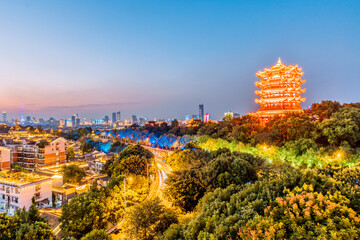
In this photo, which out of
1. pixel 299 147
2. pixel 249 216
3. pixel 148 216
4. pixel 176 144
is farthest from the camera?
pixel 176 144

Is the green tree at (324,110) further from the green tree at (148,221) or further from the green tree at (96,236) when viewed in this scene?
the green tree at (96,236)

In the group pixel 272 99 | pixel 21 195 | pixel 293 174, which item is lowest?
pixel 21 195

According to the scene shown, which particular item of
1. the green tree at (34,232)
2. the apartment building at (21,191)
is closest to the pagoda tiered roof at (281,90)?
the apartment building at (21,191)

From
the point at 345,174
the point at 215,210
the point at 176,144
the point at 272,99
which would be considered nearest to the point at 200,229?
the point at 215,210

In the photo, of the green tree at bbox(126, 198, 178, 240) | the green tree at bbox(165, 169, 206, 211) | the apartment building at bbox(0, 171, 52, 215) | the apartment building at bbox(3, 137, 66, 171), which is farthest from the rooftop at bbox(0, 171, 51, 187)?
the green tree at bbox(165, 169, 206, 211)

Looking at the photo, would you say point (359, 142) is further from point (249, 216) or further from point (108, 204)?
point (108, 204)

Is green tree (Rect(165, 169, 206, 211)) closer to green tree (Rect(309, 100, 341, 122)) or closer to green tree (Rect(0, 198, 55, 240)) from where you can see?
green tree (Rect(0, 198, 55, 240))
